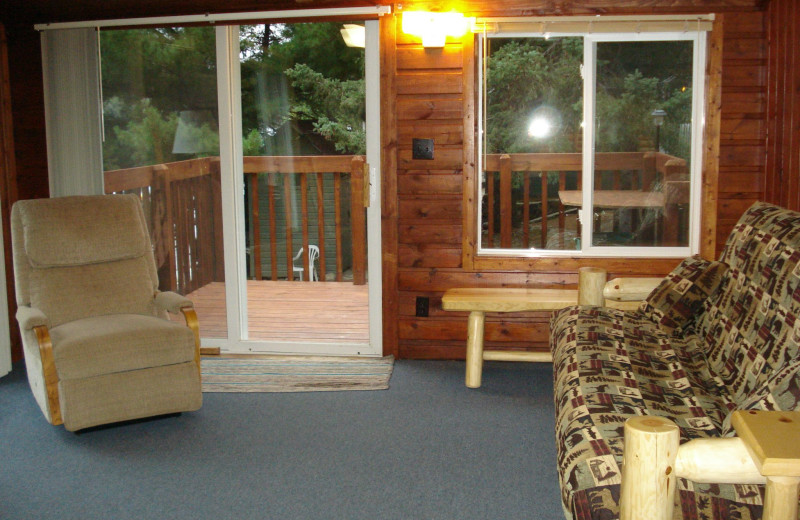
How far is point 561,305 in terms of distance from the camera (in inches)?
158

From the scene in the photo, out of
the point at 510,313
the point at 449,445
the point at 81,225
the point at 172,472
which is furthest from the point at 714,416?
the point at 81,225

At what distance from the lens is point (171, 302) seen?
3.89m

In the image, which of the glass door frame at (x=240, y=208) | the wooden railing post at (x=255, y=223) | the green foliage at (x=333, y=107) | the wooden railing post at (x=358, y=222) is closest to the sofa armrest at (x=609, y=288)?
the glass door frame at (x=240, y=208)

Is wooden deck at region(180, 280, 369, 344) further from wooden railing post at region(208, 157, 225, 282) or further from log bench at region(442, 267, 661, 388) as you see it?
log bench at region(442, 267, 661, 388)

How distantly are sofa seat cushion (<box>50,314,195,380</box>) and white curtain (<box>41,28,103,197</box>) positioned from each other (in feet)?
4.31

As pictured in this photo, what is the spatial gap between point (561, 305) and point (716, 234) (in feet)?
3.19

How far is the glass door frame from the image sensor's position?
4473 mm

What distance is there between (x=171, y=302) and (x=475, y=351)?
4.80 feet

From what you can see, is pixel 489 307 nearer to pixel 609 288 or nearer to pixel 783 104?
pixel 609 288

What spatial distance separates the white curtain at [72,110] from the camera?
4.64 meters

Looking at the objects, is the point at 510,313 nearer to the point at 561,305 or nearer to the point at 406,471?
the point at 561,305

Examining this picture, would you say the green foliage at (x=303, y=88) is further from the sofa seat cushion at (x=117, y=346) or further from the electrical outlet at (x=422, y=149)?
the sofa seat cushion at (x=117, y=346)

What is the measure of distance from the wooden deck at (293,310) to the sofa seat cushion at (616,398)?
60.2 inches

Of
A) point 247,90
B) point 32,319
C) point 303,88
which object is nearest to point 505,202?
point 303,88
